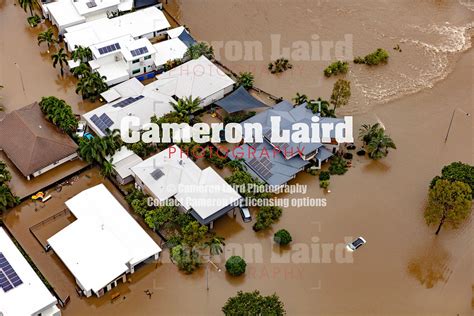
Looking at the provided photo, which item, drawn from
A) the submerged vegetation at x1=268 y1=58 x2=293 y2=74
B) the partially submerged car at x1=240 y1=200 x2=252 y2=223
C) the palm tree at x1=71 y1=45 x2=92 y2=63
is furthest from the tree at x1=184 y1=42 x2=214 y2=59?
the partially submerged car at x1=240 y1=200 x2=252 y2=223

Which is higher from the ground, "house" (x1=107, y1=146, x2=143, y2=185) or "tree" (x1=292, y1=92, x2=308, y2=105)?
"tree" (x1=292, y1=92, x2=308, y2=105)

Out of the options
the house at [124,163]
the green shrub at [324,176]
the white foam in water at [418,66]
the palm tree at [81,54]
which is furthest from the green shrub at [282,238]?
the palm tree at [81,54]

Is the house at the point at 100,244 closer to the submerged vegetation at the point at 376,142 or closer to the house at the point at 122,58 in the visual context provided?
the house at the point at 122,58

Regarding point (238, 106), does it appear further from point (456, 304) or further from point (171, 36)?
point (456, 304)

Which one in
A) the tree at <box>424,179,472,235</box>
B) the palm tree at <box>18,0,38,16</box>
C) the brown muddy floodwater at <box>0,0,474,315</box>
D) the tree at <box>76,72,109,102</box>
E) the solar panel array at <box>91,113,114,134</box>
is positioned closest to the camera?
the brown muddy floodwater at <box>0,0,474,315</box>

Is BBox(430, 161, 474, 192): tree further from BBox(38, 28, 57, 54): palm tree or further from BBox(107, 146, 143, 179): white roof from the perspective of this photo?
BBox(38, 28, 57, 54): palm tree

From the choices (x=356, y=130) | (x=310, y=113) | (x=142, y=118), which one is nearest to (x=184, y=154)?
(x=142, y=118)

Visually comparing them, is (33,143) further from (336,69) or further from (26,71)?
(336,69)
